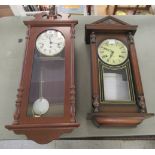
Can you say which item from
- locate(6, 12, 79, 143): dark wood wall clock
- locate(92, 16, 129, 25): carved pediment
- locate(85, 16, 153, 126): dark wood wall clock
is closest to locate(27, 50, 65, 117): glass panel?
locate(6, 12, 79, 143): dark wood wall clock

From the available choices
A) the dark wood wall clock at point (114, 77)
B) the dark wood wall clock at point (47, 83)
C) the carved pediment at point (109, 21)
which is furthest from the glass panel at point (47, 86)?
the carved pediment at point (109, 21)

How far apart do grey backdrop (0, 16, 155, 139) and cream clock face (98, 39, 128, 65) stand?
174 mm

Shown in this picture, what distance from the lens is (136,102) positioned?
46.9 inches

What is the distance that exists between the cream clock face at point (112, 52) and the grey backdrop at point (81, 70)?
0.17 metres

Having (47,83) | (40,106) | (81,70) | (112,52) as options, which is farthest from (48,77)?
(112,52)

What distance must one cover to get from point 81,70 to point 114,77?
0.25 metres

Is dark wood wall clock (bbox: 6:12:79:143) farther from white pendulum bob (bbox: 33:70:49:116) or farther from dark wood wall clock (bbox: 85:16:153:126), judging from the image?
dark wood wall clock (bbox: 85:16:153:126)

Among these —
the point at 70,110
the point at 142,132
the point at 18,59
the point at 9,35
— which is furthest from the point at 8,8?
the point at 142,132

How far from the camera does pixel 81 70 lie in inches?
56.5

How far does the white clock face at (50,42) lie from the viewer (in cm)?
129

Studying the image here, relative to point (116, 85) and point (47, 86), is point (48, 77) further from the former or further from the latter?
point (116, 85)

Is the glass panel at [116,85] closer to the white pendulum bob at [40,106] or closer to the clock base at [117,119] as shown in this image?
the clock base at [117,119]

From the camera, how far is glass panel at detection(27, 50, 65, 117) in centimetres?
113
